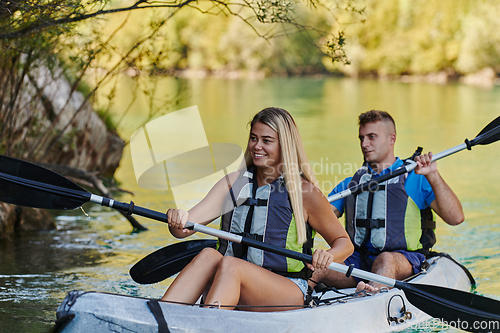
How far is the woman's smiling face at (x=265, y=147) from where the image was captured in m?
2.70

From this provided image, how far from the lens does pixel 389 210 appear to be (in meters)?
3.57

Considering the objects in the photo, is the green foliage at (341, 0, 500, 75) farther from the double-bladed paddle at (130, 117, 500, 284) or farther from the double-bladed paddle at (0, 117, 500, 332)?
the double-bladed paddle at (0, 117, 500, 332)

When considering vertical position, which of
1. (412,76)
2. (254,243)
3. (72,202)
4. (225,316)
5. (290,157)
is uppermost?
(412,76)

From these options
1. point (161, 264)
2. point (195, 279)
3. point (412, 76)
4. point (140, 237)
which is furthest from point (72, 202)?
point (412, 76)

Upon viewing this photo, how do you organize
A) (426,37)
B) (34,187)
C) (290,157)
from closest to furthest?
1. (290,157)
2. (34,187)
3. (426,37)

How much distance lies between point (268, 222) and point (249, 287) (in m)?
0.33

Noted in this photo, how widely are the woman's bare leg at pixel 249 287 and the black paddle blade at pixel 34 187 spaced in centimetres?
88

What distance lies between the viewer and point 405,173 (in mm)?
3615

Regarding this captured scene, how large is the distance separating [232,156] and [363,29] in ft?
165

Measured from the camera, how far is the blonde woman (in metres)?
2.58

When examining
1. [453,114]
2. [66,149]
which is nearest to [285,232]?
[66,149]

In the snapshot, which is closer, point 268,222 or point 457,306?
point 268,222

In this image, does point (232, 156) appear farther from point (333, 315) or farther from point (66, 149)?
point (66, 149)

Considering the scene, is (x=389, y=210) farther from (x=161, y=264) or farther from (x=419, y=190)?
(x=161, y=264)
